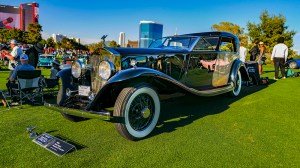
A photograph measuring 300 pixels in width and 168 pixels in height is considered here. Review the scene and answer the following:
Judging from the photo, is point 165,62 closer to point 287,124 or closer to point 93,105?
point 93,105

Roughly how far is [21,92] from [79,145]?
3.12 m

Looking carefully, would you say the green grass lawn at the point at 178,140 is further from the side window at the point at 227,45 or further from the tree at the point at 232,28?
the tree at the point at 232,28

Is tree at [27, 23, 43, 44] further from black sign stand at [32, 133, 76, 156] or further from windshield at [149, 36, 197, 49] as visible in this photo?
black sign stand at [32, 133, 76, 156]

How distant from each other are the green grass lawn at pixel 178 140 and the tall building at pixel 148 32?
225 cm

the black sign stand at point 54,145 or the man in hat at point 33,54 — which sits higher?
the man in hat at point 33,54

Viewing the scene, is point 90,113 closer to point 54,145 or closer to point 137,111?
point 54,145

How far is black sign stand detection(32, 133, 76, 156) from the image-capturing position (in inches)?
138

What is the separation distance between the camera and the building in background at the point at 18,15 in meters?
74.6

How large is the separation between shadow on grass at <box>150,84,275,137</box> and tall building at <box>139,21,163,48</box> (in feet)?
6.31

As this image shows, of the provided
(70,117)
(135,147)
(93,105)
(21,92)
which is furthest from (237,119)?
(21,92)

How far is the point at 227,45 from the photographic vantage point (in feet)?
24.6

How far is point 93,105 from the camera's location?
418cm

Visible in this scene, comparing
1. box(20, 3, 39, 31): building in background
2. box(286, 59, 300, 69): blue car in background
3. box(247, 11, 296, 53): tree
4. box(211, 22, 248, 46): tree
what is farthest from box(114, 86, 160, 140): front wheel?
box(20, 3, 39, 31): building in background

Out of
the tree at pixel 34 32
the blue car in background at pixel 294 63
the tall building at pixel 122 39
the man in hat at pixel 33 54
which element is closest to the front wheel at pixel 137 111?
the tall building at pixel 122 39
